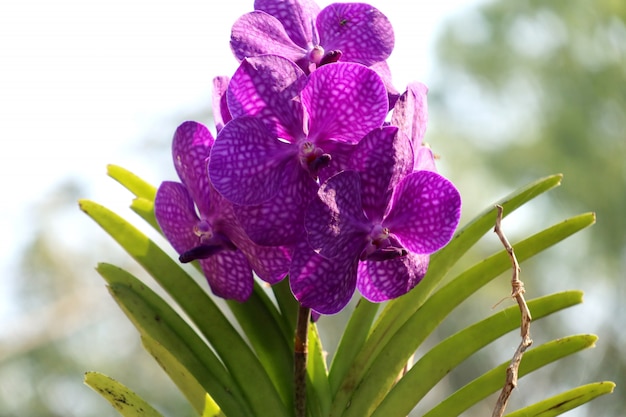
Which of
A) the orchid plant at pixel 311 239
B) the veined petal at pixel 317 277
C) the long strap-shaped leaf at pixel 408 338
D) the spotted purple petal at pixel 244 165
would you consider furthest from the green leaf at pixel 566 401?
Answer: the spotted purple petal at pixel 244 165

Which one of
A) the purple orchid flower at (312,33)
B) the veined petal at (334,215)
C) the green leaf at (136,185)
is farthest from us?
the green leaf at (136,185)

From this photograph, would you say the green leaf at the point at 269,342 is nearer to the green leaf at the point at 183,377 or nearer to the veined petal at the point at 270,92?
the green leaf at the point at 183,377

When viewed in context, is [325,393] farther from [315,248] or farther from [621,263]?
[621,263]

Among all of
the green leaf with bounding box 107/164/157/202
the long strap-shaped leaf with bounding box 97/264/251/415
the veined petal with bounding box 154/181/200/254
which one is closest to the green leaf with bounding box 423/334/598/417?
the long strap-shaped leaf with bounding box 97/264/251/415

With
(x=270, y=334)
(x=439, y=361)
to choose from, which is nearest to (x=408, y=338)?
(x=439, y=361)

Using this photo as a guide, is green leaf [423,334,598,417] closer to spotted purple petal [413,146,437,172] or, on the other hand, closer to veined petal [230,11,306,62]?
spotted purple petal [413,146,437,172]

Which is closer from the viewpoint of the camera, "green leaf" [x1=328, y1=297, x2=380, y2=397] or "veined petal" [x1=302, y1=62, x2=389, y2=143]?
"veined petal" [x1=302, y1=62, x2=389, y2=143]
